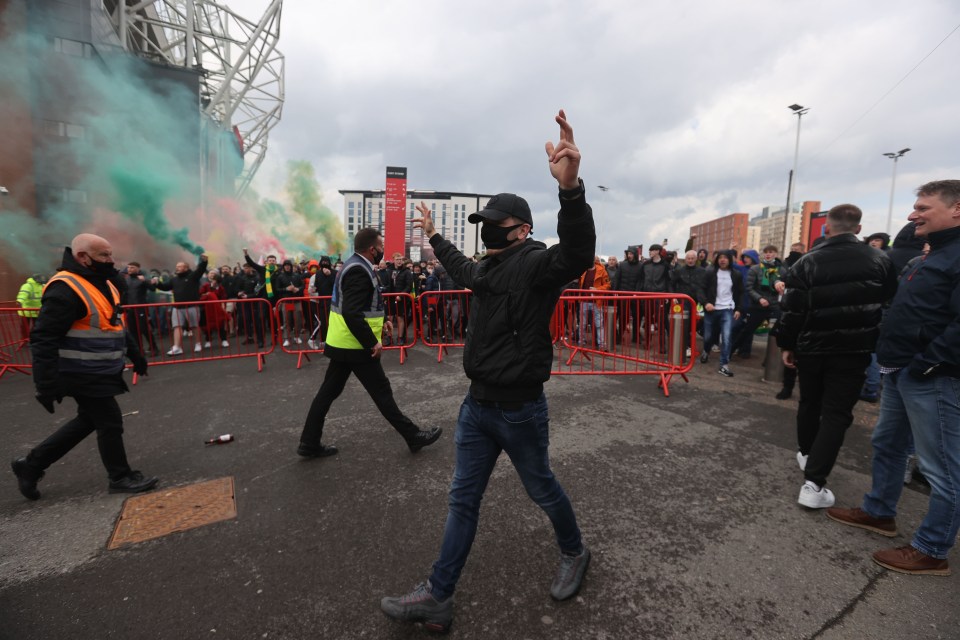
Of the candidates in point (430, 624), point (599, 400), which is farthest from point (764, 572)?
point (599, 400)

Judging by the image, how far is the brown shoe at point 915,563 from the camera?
7.94ft

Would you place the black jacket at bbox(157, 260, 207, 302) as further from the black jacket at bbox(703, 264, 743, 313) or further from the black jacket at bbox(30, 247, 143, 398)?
the black jacket at bbox(703, 264, 743, 313)

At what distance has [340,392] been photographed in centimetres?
399

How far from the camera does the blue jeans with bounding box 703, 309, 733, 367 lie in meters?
7.03

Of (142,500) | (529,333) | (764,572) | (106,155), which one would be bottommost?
(142,500)

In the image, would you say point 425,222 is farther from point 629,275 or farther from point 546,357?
A: point 629,275

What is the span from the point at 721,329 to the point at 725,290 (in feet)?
2.17

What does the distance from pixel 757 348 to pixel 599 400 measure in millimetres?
6010

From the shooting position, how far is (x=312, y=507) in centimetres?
316

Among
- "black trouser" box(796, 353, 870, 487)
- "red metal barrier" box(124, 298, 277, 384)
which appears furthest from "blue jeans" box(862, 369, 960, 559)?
"red metal barrier" box(124, 298, 277, 384)

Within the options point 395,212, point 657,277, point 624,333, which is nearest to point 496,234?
point 624,333

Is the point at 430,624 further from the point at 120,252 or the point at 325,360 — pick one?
the point at 120,252

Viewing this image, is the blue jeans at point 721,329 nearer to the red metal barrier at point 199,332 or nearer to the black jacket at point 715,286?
the black jacket at point 715,286

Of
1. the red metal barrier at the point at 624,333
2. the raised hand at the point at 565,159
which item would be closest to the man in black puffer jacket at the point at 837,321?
the red metal barrier at the point at 624,333
